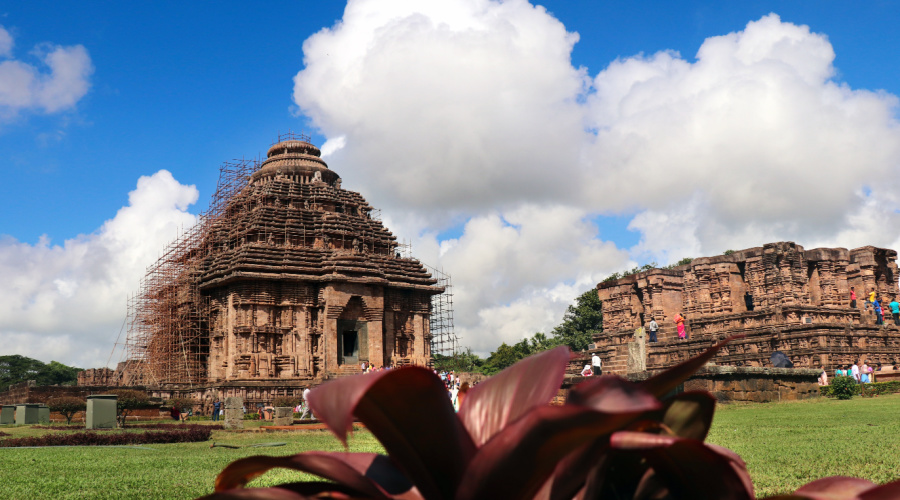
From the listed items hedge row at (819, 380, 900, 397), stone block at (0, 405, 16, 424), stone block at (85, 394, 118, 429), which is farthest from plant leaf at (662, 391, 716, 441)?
stone block at (0, 405, 16, 424)

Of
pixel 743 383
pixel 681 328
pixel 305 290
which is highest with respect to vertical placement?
pixel 305 290

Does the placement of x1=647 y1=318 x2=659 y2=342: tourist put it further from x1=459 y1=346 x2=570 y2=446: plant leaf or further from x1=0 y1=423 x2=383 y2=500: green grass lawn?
x1=459 y1=346 x2=570 y2=446: plant leaf

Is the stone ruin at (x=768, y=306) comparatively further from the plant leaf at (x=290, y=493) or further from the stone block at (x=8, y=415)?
the plant leaf at (x=290, y=493)

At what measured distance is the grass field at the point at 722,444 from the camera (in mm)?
5727

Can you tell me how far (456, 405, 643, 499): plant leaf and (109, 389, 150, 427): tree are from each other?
67.6 feet

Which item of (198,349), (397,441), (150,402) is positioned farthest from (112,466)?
(198,349)

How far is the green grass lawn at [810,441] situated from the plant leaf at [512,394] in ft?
12.6

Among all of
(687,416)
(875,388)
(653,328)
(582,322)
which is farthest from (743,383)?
(582,322)

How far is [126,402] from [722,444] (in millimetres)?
18370

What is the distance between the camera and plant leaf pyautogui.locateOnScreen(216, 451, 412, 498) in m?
1.29

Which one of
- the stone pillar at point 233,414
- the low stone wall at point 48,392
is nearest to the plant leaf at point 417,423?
the stone pillar at point 233,414

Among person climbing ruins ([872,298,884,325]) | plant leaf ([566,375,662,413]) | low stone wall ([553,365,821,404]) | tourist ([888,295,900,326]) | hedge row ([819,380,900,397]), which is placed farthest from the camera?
tourist ([888,295,900,326])

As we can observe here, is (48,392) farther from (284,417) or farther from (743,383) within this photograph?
(743,383)

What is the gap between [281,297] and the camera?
30656 mm
